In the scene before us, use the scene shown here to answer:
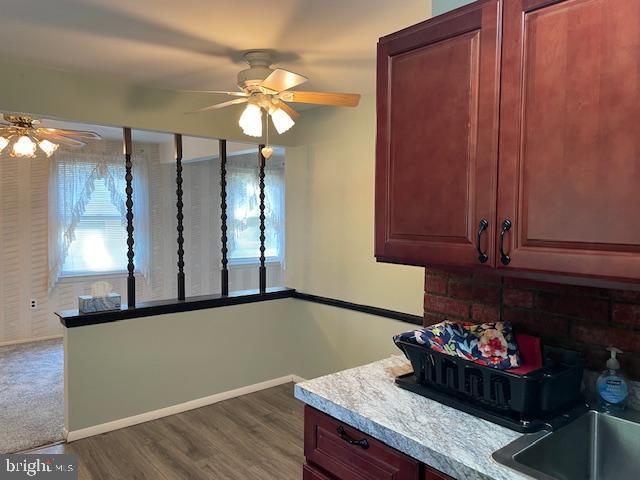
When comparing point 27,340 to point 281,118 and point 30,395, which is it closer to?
point 30,395

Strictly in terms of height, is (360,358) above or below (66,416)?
above

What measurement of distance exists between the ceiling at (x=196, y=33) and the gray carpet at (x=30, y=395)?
2.37 metres

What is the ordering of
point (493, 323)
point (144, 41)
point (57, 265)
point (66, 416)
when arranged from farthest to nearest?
1. point (57, 265)
2. point (66, 416)
3. point (144, 41)
4. point (493, 323)

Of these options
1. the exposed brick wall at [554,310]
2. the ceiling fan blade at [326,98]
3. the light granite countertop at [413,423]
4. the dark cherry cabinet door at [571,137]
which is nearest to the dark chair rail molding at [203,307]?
Answer: the exposed brick wall at [554,310]

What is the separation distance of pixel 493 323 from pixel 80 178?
A: 540 centimetres

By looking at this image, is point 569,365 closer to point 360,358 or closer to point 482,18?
point 482,18

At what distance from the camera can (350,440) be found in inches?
55.6

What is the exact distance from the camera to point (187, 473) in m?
2.69

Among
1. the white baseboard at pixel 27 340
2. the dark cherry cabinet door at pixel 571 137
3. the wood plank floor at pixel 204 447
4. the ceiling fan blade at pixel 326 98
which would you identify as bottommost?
the wood plank floor at pixel 204 447

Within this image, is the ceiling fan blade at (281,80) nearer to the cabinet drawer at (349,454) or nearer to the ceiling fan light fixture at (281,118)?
the ceiling fan light fixture at (281,118)

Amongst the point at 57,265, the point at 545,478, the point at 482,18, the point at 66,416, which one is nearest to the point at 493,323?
the point at 545,478

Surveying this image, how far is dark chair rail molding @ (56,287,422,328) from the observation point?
3.07 metres

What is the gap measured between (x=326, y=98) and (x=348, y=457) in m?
1.75

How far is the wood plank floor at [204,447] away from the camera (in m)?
2.70
